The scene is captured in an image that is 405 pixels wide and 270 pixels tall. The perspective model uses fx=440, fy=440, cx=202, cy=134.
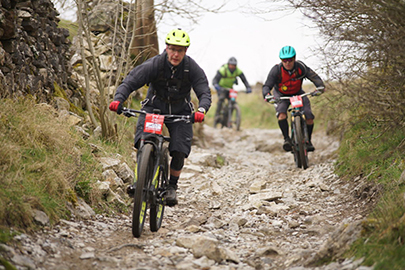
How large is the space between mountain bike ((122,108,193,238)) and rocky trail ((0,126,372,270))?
243 mm

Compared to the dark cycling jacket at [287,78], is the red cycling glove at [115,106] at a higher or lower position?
lower

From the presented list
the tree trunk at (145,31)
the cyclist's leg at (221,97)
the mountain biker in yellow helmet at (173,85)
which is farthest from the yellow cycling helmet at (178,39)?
the cyclist's leg at (221,97)

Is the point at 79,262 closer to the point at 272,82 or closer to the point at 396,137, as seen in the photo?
the point at 396,137

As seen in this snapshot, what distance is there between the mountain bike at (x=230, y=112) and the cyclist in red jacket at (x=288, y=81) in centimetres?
710

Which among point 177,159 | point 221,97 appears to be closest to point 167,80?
point 177,159

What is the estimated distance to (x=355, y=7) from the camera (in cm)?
526

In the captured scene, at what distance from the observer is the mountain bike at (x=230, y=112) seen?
16.2 metres

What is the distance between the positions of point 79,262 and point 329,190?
14.9 ft

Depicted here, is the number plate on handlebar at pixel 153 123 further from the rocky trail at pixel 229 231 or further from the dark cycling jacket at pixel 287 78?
the dark cycling jacket at pixel 287 78

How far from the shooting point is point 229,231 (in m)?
5.23

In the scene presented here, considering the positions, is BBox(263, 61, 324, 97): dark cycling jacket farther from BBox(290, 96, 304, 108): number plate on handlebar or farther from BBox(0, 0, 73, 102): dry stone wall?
BBox(0, 0, 73, 102): dry stone wall

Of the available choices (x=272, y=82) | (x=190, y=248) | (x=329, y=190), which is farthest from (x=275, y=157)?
(x=190, y=248)

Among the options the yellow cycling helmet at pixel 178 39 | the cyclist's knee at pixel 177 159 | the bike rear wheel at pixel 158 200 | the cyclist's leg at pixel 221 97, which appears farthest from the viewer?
the cyclist's leg at pixel 221 97

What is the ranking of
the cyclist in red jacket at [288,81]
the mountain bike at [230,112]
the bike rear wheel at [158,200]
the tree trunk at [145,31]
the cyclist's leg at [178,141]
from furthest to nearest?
the mountain bike at [230,112]
the tree trunk at [145,31]
the cyclist in red jacket at [288,81]
the cyclist's leg at [178,141]
the bike rear wheel at [158,200]
